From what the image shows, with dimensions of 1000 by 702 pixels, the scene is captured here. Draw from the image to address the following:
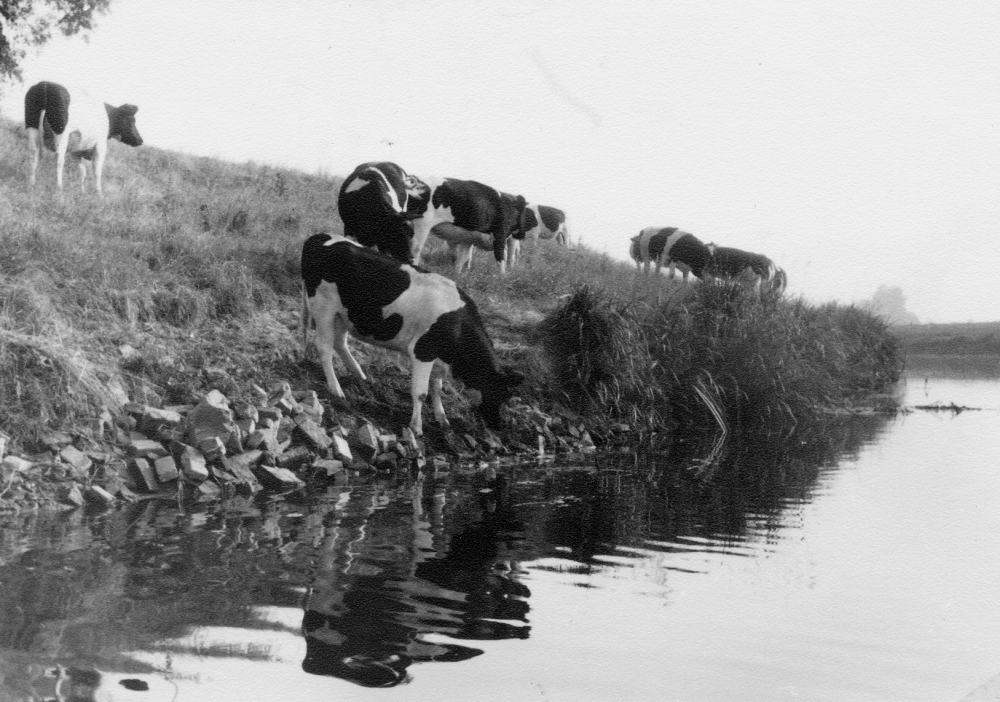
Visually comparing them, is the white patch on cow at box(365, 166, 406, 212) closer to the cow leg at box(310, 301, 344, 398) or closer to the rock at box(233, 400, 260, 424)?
the cow leg at box(310, 301, 344, 398)

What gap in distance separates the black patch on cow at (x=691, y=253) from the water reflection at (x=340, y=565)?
1420 centimetres

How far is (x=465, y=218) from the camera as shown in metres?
14.4

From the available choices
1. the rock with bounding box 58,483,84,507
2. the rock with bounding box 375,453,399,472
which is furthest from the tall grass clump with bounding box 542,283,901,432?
the rock with bounding box 58,483,84,507

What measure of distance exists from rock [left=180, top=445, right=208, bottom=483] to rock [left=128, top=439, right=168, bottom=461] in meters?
0.19

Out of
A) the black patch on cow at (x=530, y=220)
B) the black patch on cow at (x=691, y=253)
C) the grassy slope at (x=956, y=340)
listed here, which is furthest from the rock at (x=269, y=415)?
the grassy slope at (x=956, y=340)

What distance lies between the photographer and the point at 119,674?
362 cm

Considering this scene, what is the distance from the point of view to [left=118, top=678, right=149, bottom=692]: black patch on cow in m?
3.49

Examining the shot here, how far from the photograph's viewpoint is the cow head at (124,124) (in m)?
19.0

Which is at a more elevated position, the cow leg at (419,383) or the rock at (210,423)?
the cow leg at (419,383)

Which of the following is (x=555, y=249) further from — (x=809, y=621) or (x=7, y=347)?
(x=809, y=621)

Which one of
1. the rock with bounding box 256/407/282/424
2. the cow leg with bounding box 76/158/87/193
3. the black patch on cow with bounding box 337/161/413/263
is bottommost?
the rock with bounding box 256/407/282/424

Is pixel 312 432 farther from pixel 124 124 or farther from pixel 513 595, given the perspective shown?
pixel 124 124

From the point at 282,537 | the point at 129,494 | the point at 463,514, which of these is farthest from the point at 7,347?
the point at 463,514

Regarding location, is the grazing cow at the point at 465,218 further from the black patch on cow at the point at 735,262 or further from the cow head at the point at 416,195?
the black patch on cow at the point at 735,262
